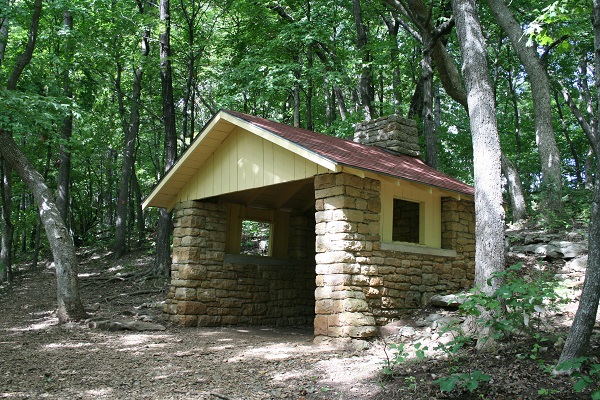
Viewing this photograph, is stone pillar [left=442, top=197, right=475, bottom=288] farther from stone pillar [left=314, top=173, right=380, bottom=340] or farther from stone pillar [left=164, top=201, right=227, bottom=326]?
stone pillar [left=164, top=201, right=227, bottom=326]

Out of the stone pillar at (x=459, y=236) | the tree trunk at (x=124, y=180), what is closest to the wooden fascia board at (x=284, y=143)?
the stone pillar at (x=459, y=236)

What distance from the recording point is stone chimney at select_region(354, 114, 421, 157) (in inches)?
421

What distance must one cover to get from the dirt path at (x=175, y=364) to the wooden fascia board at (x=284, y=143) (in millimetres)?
2571

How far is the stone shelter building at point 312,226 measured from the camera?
301 inches

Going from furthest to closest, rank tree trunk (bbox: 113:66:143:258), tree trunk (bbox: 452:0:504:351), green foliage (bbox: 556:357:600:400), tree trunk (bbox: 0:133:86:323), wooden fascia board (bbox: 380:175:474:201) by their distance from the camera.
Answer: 1. tree trunk (bbox: 113:66:143:258)
2. tree trunk (bbox: 0:133:86:323)
3. wooden fascia board (bbox: 380:175:474:201)
4. tree trunk (bbox: 452:0:504:351)
5. green foliage (bbox: 556:357:600:400)

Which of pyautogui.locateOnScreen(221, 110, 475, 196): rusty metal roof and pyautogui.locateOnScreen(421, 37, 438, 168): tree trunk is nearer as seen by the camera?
pyautogui.locateOnScreen(221, 110, 475, 196): rusty metal roof

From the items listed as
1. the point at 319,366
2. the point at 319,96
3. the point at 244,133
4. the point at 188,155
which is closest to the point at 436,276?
the point at 319,366

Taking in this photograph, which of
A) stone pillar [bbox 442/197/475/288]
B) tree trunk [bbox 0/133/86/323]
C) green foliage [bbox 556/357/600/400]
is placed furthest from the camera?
tree trunk [bbox 0/133/86/323]

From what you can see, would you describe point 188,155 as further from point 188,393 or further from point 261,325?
point 188,393

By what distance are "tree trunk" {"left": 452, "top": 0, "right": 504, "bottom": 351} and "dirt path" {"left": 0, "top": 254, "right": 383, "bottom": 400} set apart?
5.98 feet

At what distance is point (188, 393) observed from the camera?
5.27 metres

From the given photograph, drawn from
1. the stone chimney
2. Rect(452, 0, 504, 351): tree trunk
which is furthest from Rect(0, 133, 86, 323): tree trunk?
Rect(452, 0, 504, 351): tree trunk

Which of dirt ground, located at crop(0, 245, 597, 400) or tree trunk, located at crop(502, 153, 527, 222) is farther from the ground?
tree trunk, located at crop(502, 153, 527, 222)

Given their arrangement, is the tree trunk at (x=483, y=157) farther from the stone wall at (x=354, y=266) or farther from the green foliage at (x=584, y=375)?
the stone wall at (x=354, y=266)
